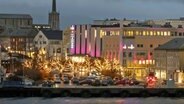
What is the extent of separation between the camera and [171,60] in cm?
14000

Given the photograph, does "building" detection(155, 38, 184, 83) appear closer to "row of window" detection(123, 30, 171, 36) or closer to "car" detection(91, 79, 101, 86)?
"row of window" detection(123, 30, 171, 36)

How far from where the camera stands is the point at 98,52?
171375 mm

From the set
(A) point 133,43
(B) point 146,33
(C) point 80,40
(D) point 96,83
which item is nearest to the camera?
(D) point 96,83

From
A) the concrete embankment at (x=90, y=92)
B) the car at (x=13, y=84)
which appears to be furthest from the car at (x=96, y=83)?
the concrete embankment at (x=90, y=92)

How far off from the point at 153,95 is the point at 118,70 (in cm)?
5134

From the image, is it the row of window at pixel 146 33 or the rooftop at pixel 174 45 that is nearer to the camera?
the rooftop at pixel 174 45

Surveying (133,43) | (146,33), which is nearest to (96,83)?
(133,43)

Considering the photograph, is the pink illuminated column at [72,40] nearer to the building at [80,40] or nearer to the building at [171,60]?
the building at [80,40]

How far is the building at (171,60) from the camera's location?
137000 mm

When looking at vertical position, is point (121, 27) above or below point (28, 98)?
above

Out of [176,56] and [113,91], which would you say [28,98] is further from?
[176,56]

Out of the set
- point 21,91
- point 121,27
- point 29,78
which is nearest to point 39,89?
point 21,91

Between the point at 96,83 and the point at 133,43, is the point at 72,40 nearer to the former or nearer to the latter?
the point at 133,43

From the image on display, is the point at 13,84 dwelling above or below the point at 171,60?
below
